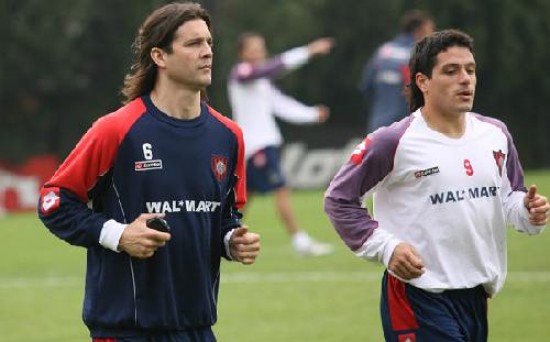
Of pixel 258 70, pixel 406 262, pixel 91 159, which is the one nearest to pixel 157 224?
pixel 91 159

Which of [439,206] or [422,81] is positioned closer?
[439,206]

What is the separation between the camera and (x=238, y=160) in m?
6.06

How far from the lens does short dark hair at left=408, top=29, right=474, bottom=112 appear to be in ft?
20.5

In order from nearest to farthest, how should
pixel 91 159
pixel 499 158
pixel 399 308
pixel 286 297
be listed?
pixel 91 159
pixel 399 308
pixel 499 158
pixel 286 297

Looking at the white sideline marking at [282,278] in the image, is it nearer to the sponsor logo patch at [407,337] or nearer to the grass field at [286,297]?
the grass field at [286,297]

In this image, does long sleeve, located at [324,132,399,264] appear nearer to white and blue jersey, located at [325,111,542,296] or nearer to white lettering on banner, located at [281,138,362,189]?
white and blue jersey, located at [325,111,542,296]

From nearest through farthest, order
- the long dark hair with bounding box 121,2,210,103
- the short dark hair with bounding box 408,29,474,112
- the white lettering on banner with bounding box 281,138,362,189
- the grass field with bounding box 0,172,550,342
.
Answer: the long dark hair with bounding box 121,2,210,103 < the short dark hair with bounding box 408,29,474,112 < the grass field with bounding box 0,172,550,342 < the white lettering on banner with bounding box 281,138,362,189

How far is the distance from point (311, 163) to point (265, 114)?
656 inches

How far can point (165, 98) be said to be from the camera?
19.3 feet

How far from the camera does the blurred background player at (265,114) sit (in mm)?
14953

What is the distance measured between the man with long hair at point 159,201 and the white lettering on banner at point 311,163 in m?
25.7

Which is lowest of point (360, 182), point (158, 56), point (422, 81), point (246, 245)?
point (246, 245)

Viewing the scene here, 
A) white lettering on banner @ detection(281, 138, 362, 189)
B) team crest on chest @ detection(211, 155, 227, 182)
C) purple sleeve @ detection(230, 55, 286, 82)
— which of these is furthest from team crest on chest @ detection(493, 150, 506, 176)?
white lettering on banner @ detection(281, 138, 362, 189)

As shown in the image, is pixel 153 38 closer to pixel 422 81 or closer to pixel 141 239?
pixel 141 239
